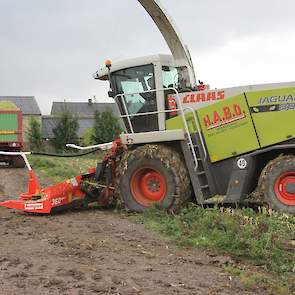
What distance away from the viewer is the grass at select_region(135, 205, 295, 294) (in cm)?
519

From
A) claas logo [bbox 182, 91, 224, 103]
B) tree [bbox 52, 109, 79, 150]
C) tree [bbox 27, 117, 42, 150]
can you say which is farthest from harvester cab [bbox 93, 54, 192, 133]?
tree [bbox 27, 117, 42, 150]

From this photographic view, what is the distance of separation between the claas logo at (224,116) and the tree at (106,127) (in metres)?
32.1

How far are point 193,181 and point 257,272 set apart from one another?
12.1 feet

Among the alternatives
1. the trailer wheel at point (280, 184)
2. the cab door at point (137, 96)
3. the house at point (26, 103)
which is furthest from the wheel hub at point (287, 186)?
the house at point (26, 103)

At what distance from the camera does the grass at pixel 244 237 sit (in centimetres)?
519

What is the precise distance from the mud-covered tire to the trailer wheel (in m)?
1.39

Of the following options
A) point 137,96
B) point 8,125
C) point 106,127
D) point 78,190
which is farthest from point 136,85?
point 106,127

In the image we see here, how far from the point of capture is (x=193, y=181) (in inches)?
348

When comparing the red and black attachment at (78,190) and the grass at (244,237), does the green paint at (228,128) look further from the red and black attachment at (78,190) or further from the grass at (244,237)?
the red and black attachment at (78,190)

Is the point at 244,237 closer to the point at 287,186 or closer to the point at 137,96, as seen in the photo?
the point at 287,186

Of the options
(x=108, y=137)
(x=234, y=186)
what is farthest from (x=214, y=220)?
(x=108, y=137)

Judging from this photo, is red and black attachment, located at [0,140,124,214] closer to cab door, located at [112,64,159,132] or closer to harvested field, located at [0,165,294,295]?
→ cab door, located at [112,64,159,132]

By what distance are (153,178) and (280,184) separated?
2.23 metres

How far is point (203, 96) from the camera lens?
30.4 feet
